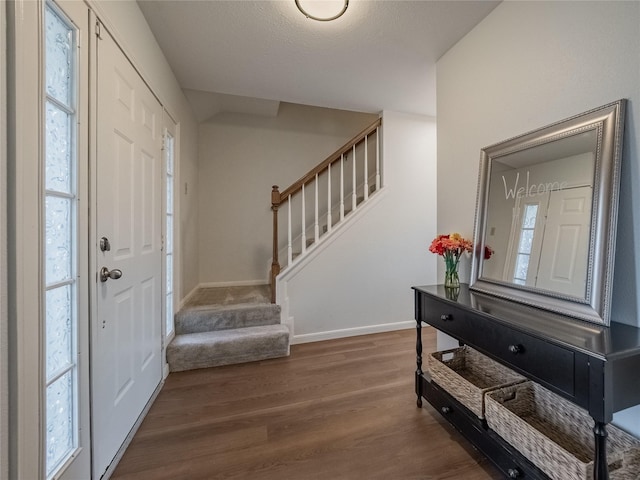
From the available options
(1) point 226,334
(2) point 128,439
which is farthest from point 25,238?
(1) point 226,334

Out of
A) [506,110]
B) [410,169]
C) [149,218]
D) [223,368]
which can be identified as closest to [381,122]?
[410,169]

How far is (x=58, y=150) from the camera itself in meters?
1.01

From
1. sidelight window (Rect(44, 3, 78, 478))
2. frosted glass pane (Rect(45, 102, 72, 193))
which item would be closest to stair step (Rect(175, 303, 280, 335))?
sidelight window (Rect(44, 3, 78, 478))

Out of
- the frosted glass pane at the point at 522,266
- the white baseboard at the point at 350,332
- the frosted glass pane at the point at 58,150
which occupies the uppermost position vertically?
the frosted glass pane at the point at 58,150

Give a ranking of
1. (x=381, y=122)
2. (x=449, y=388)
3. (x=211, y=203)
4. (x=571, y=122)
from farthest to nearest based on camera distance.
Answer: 1. (x=211, y=203)
2. (x=381, y=122)
3. (x=449, y=388)
4. (x=571, y=122)

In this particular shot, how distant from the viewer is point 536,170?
1.39m

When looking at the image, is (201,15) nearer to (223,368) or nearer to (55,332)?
(55,332)

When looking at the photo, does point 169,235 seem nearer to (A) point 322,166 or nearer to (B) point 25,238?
(B) point 25,238

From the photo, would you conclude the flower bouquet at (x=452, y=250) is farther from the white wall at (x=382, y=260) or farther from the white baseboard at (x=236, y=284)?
the white baseboard at (x=236, y=284)

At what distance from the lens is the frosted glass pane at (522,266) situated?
1.38 meters

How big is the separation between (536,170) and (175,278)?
273 cm

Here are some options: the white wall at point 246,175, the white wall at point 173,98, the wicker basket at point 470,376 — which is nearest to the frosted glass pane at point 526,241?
the wicker basket at point 470,376

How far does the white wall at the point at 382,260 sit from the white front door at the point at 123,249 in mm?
1279

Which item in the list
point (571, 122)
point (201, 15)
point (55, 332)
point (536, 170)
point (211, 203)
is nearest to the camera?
point (55, 332)
